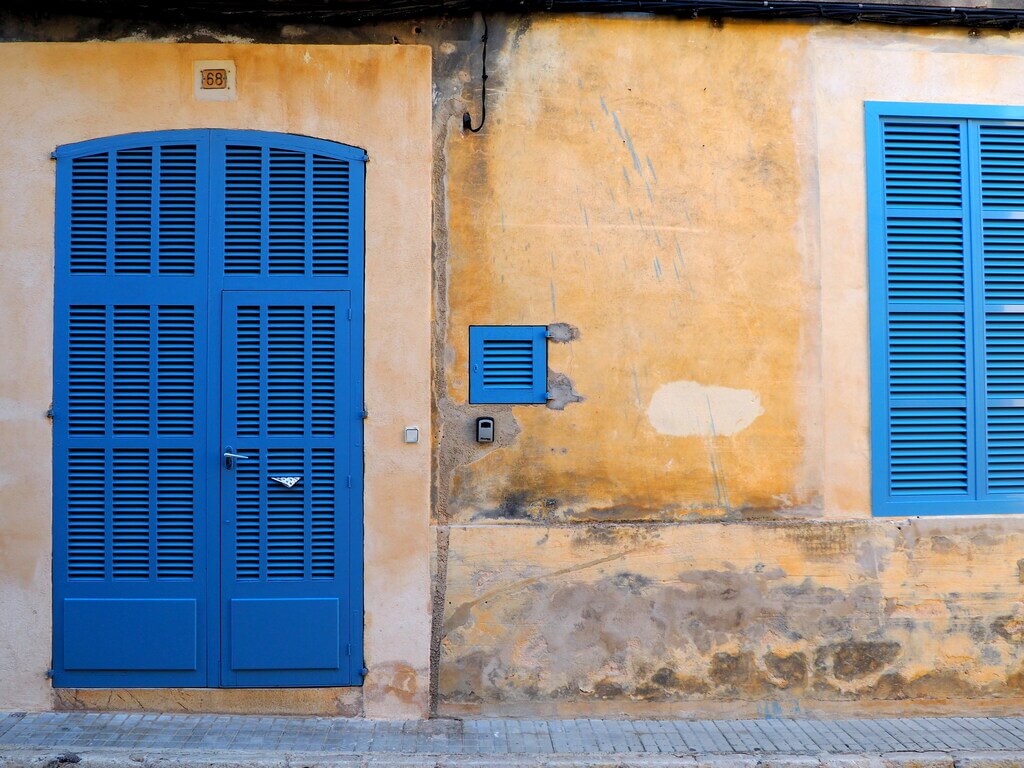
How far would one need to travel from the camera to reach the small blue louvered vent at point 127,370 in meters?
5.11

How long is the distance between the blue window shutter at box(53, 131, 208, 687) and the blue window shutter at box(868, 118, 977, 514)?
4.01m

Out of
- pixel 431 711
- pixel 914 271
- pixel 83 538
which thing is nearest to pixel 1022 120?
pixel 914 271

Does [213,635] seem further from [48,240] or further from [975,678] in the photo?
[975,678]

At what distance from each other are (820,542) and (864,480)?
1.51ft

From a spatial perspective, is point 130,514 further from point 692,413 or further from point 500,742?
point 692,413

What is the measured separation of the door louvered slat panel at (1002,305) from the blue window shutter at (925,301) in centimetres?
13

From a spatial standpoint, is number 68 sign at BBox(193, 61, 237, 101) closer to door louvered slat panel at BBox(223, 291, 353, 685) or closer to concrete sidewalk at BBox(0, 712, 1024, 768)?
door louvered slat panel at BBox(223, 291, 353, 685)

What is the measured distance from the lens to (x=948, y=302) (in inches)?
214

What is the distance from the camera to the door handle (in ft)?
16.6

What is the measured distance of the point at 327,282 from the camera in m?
5.15

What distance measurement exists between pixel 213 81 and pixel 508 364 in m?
2.34

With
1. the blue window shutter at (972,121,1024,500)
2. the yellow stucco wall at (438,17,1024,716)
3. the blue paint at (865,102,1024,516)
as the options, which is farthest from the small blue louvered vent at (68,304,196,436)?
the blue window shutter at (972,121,1024,500)

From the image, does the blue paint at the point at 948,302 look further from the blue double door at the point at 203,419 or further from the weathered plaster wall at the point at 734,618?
the blue double door at the point at 203,419

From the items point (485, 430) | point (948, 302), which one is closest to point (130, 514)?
point (485, 430)
